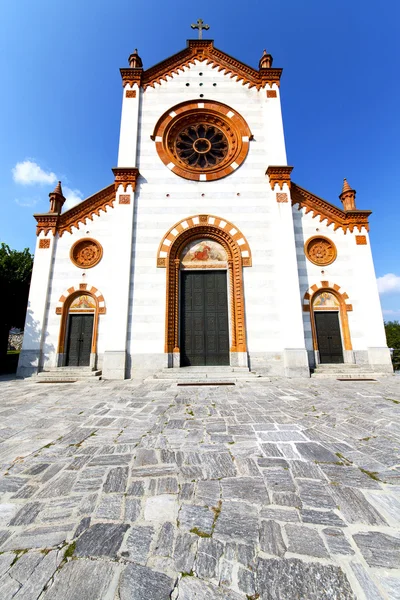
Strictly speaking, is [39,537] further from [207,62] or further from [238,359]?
[207,62]

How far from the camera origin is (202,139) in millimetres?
12594

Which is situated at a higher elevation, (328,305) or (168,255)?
(168,255)

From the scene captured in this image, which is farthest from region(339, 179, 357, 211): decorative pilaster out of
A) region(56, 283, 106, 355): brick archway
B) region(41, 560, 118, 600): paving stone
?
region(41, 560, 118, 600): paving stone

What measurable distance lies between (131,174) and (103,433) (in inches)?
432

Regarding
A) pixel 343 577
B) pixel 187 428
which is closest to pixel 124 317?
pixel 187 428

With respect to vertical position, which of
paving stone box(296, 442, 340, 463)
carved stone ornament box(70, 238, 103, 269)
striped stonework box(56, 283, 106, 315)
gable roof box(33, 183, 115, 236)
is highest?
gable roof box(33, 183, 115, 236)

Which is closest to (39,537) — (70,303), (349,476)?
(349,476)

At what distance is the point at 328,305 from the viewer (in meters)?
11.3

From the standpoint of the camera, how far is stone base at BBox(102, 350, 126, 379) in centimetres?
956

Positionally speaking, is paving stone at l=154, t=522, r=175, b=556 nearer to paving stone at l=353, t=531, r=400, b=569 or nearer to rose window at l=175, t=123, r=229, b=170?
paving stone at l=353, t=531, r=400, b=569

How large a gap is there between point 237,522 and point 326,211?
42.9 ft

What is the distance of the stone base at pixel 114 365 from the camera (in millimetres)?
9562

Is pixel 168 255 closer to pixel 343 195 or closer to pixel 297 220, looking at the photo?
pixel 297 220

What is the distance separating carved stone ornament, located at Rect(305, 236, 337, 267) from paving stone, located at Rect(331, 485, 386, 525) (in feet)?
34.9
